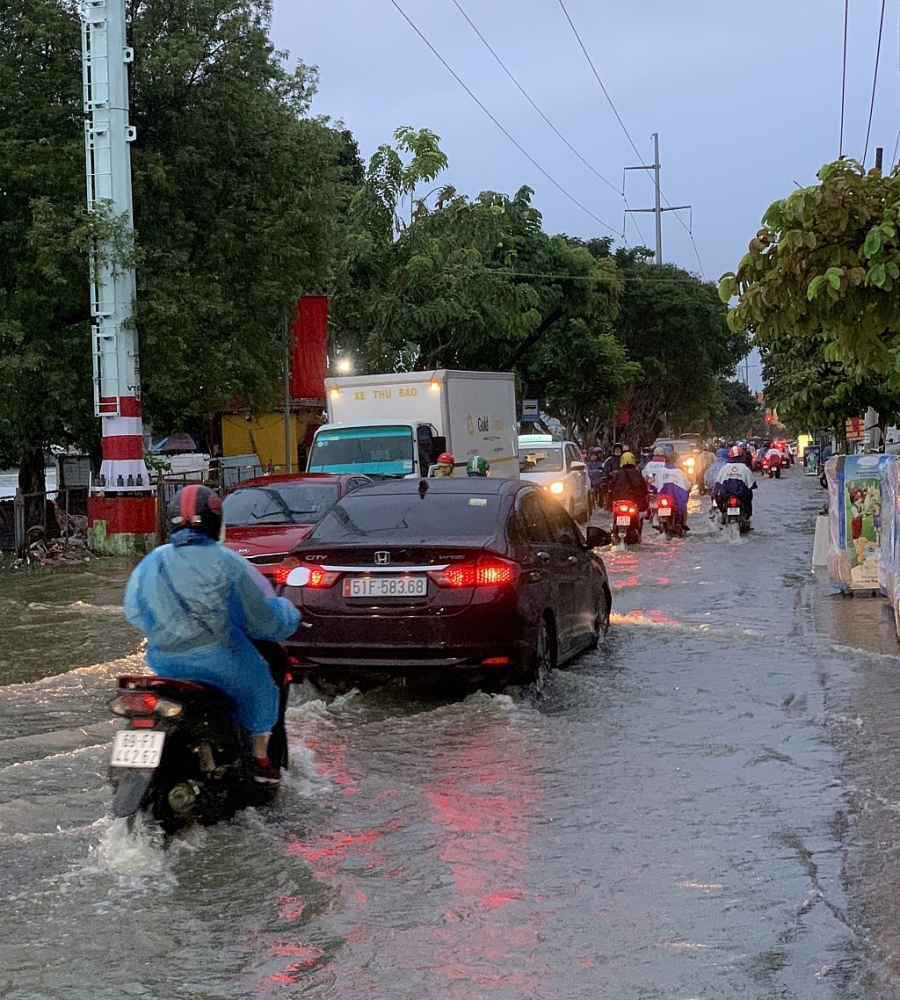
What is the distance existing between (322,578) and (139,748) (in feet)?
12.3

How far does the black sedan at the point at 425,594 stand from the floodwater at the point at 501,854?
310mm

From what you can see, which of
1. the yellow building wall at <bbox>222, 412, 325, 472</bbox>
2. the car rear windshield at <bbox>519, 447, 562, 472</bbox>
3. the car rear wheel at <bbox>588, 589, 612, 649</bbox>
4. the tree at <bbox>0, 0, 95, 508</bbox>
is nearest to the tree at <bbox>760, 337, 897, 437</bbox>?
the car rear windshield at <bbox>519, 447, 562, 472</bbox>

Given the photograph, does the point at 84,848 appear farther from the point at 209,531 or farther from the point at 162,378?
the point at 162,378

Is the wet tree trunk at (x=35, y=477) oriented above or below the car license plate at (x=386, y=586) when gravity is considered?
above

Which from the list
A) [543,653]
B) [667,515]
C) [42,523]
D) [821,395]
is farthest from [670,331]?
[543,653]

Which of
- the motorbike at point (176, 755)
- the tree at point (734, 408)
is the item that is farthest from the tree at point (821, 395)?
the tree at point (734, 408)

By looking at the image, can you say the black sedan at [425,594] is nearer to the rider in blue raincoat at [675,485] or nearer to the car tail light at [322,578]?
the car tail light at [322,578]

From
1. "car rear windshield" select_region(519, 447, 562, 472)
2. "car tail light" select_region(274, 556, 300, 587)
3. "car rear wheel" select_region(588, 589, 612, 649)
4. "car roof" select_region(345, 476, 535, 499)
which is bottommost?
"car rear wheel" select_region(588, 589, 612, 649)

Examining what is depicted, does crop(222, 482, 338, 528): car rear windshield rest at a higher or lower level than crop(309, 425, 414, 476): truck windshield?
lower

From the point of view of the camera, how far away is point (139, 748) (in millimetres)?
5695

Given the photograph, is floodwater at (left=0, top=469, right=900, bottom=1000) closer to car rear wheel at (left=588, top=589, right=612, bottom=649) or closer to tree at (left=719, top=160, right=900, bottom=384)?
car rear wheel at (left=588, top=589, right=612, bottom=649)

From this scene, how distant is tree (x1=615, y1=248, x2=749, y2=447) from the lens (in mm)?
63156

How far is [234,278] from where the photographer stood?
26.8 m

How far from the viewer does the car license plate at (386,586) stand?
30.0ft
